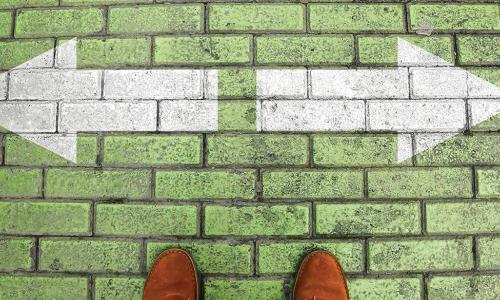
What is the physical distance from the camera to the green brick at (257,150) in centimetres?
188

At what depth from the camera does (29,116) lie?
1932mm

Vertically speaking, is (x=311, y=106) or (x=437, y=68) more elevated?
(x=437, y=68)

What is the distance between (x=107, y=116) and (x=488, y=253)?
1856 millimetres

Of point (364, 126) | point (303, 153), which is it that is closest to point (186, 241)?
point (303, 153)

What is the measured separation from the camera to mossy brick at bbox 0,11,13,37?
1981 millimetres

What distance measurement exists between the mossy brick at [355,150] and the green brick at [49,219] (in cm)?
110

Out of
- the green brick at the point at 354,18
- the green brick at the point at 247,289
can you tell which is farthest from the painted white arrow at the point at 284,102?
the green brick at the point at 247,289

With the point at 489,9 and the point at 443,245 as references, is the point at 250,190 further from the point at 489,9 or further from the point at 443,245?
the point at 489,9

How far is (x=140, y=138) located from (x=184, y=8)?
0.65m

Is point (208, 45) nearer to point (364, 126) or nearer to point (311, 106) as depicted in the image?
point (311, 106)

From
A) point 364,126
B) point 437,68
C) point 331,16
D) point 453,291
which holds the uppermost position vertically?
point 331,16

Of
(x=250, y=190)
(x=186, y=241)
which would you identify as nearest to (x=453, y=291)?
(x=250, y=190)

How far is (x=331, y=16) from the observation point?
1937 millimetres

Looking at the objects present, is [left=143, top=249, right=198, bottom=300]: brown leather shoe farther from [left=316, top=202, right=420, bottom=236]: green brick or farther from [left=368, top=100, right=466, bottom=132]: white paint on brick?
[left=368, top=100, right=466, bottom=132]: white paint on brick
